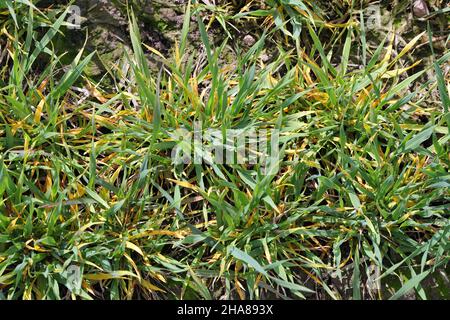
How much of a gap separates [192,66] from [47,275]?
67 centimetres

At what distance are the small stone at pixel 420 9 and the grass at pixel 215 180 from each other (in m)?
0.12

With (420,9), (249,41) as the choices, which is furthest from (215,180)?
(420,9)

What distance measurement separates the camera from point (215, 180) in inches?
66.6

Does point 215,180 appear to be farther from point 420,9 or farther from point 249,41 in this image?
point 420,9

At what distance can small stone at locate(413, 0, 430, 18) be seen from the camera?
1864 mm

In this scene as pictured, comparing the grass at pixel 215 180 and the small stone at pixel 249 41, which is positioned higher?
the small stone at pixel 249 41

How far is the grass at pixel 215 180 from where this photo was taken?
5.38ft

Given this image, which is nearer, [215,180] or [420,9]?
[215,180]

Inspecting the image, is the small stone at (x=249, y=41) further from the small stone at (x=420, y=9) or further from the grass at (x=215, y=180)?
the small stone at (x=420, y=9)

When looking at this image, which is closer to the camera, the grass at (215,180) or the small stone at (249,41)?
the grass at (215,180)

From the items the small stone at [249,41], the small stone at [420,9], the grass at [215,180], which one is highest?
the small stone at [420,9]

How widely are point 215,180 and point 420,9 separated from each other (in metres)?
0.76

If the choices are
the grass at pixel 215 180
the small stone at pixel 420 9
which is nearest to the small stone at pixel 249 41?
the grass at pixel 215 180

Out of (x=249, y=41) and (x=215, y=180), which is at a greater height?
(x=249, y=41)
